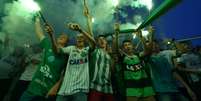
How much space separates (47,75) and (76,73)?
69 cm

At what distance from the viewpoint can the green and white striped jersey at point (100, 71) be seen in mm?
6371

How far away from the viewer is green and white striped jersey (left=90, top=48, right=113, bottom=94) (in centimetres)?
637

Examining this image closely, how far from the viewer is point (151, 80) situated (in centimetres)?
717

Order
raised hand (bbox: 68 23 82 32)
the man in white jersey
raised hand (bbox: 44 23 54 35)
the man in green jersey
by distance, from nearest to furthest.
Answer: raised hand (bbox: 68 23 82 32) → the man in white jersey → raised hand (bbox: 44 23 54 35) → the man in green jersey

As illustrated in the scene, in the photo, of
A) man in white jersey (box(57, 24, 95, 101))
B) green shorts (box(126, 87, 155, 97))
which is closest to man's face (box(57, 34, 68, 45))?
man in white jersey (box(57, 24, 95, 101))

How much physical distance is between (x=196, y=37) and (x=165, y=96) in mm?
3159

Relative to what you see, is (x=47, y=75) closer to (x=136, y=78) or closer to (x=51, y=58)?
(x=51, y=58)

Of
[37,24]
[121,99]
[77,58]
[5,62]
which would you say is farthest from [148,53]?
[5,62]

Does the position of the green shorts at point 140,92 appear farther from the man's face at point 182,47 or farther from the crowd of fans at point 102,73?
the man's face at point 182,47

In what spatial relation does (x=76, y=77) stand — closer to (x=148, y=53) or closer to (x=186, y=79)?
(x=148, y=53)

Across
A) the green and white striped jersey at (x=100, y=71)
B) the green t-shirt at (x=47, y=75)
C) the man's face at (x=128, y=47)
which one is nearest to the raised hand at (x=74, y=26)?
the green and white striped jersey at (x=100, y=71)

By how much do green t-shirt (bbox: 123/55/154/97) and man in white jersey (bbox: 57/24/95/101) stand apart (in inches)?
37.1

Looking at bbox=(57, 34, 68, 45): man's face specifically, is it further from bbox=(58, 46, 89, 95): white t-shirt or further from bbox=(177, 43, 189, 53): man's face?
bbox=(177, 43, 189, 53): man's face

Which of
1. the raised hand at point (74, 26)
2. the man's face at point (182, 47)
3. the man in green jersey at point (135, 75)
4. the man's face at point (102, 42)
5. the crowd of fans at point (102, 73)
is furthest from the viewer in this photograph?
the man's face at point (182, 47)
